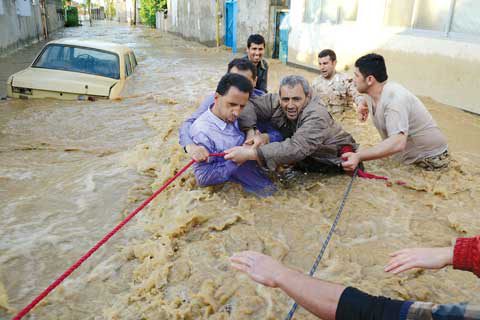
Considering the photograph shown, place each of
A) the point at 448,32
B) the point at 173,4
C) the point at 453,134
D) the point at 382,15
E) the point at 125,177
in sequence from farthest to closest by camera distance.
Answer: the point at 173,4, the point at 382,15, the point at 448,32, the point at 453,134, the point at 125,177

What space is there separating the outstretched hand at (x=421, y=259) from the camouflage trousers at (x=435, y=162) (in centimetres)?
346

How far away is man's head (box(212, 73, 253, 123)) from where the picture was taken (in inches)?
147

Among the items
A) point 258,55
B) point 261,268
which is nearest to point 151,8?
point 258,55

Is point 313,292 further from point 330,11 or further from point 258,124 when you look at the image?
point 330,11

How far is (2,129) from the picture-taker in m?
7.62

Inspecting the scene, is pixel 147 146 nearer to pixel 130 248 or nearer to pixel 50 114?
pixel 50 114

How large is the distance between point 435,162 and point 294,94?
2381 millimetres

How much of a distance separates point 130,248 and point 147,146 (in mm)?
3188

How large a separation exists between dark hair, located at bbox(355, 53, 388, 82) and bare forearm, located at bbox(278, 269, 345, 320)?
3136 mm

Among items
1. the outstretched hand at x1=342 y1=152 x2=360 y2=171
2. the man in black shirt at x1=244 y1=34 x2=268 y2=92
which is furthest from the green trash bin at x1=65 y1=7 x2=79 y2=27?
the outstretched hand at x1=342 y1=152 x2=360 y2=171

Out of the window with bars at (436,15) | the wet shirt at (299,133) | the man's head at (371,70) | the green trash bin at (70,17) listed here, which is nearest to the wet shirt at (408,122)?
the man's head at (371,70)

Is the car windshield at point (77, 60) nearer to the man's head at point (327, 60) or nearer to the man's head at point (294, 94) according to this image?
the man's head at point (327, 60)

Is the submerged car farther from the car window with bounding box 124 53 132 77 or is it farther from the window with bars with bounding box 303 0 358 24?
the window with bars with bounding box 303 0 358 24

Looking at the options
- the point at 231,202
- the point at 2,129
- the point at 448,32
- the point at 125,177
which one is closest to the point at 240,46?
the point at 448,32
